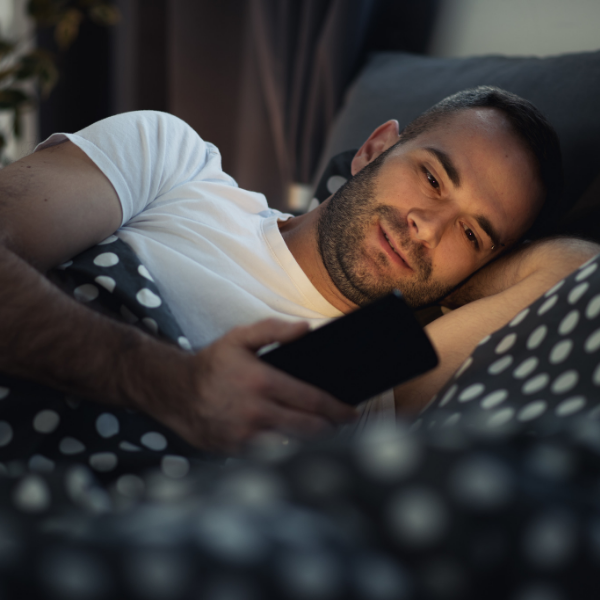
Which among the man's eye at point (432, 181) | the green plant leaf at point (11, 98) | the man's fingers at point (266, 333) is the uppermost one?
the man's eye at point (432, 181)

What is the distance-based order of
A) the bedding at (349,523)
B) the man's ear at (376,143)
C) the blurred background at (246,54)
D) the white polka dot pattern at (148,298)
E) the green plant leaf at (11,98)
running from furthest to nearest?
1. the green plant leaf at (11,98)
2. the blurred background at (246,54)
3. the man's ear at (376,143)
4. the white polka dot pattern at (148,298)
5. the bedding at (349,523)

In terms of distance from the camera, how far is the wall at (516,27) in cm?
148

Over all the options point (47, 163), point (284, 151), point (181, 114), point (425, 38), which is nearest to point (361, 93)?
point (425, 38)

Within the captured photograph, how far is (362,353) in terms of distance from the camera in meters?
0.53

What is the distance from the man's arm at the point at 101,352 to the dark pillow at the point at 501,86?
32.5 inches

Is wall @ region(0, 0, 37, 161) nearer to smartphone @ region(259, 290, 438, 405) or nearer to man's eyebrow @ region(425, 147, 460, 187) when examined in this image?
man's eyebrow @ region(425, 147, 460, 187)

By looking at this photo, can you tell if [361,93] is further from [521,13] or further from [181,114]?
[181,114]

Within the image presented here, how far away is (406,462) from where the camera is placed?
1.08 ft

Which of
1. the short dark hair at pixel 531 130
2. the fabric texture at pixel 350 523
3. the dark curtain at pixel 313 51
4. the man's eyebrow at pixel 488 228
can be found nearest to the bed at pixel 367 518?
the fabric texture at pixel 350 523

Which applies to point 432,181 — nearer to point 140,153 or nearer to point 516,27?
point 140,153

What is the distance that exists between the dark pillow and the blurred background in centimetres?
23

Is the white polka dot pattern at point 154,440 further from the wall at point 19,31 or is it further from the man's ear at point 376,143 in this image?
the wall at point 19,31

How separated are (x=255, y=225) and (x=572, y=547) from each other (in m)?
0.90

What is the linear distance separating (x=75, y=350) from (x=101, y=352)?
0.10 feet
